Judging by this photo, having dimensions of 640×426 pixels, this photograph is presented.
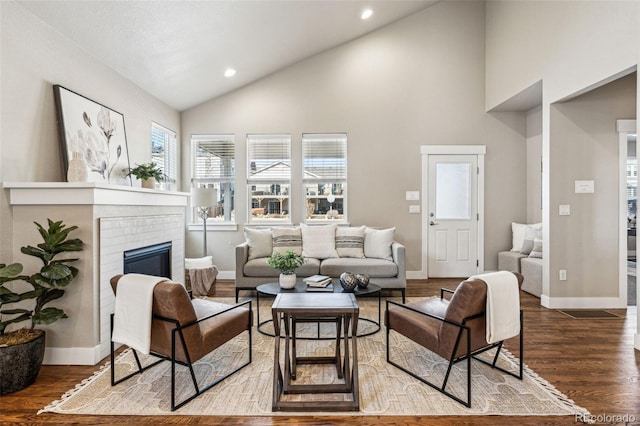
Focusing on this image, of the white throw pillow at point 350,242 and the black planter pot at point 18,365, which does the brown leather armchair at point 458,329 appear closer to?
the white throw pillow at point 350,242

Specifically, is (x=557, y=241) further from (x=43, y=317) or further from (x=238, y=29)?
(x=43, y=317)

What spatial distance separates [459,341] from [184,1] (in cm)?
366

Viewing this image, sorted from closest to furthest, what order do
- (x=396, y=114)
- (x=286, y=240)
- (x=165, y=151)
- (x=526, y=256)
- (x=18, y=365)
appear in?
1. (x=18, y=365)
2. (x=286, y=240)
3. (x=526, y=256)
4. (x=165, y=151)
5. (x=396, y=114)

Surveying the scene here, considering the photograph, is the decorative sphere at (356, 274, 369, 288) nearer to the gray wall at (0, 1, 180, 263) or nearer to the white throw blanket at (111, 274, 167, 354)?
the white throw blanket at (111, 274, 167, 354)

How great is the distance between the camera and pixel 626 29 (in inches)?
121

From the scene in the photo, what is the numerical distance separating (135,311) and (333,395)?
1.37 m

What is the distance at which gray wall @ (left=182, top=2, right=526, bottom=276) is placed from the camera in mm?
5535

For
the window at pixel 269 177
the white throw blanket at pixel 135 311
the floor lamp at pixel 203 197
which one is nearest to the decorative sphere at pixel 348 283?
the white throw blanket at pixel 135 311

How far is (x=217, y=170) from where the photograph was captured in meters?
5.74

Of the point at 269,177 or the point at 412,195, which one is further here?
the point at 269,177

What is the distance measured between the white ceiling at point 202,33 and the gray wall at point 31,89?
132 mm

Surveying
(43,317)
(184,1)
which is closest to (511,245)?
(184,1)

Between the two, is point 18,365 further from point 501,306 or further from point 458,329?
point 501,306

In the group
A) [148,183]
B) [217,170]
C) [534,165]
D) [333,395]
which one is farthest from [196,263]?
[534,165]
